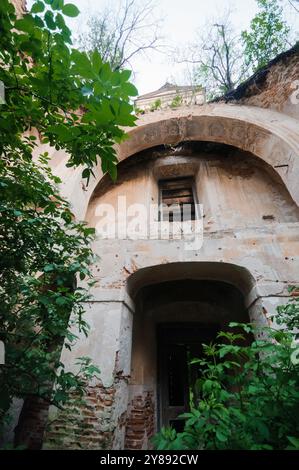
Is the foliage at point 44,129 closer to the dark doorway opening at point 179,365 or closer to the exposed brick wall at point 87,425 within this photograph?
the exposed brick wall at point 87,425

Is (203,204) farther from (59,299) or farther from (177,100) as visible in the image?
(59,299)

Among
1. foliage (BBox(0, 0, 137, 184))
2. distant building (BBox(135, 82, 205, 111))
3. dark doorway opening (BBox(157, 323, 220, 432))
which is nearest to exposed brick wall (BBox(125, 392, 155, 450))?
dark doorway opening (BBox(157, 323, 220, 432))

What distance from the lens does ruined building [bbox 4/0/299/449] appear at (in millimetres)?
3082

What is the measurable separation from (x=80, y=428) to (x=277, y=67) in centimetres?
725

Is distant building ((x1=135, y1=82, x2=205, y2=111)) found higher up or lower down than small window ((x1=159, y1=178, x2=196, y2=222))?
higher up

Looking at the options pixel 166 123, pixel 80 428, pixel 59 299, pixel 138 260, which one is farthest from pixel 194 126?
pixel 80 428

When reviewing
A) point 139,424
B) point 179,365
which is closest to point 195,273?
point 139,424

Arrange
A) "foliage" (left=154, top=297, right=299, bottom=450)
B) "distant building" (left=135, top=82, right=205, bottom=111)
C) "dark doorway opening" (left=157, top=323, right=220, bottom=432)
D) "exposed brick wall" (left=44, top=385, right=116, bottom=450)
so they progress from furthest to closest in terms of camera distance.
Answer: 1. "distant building" (left=135, top=82, right=205, bottom=111)
2. "dark doorway opening" (left=157, top=323, right=220, bottom=432)
3. "exposed brick wall" (left=44, top=385, right=116, bottom=450)
4. "foliage" (left=154, top=297, right=299, bottom=450)

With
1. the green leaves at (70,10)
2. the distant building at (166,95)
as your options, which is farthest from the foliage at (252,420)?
the distant building at (166,95)

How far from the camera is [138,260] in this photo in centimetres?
370

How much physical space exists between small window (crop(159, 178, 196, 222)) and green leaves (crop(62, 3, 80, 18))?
4114mm

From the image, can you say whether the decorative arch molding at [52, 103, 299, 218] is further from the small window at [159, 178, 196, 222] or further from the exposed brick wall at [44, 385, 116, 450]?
the exposed brick wall at [44, 385, 116, 450]

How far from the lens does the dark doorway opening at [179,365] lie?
207 inches

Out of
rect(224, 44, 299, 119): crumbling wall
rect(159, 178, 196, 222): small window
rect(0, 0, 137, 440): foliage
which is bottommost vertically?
rect(0, 0, 137, 440): foliage
